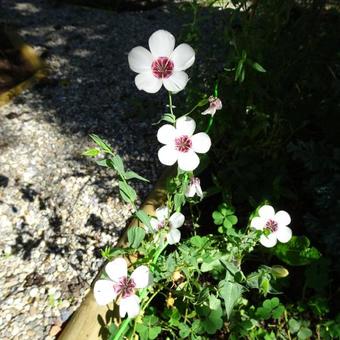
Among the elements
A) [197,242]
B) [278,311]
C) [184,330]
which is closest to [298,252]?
[278,311]

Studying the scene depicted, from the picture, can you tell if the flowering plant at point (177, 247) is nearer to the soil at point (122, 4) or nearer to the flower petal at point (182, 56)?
the flower petal at point (182, 56)

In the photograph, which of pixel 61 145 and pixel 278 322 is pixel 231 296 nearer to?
pixel 278 322

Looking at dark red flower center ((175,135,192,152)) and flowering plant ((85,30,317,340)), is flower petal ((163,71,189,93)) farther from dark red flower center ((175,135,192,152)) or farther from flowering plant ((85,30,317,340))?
dark red flower center ((175,135,192,152))

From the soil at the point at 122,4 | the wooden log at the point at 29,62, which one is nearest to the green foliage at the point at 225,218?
the wooden log at the point at 29,62

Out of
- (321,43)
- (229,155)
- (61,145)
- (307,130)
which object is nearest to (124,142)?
(61,145)

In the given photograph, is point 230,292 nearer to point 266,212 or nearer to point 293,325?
point 266,212

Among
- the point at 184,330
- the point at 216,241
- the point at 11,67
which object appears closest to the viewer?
the point at 184,330
